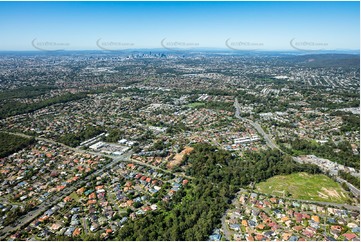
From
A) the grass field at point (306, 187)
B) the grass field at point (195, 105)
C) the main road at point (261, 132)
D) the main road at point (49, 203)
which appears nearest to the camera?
the main road at point (49, 203)

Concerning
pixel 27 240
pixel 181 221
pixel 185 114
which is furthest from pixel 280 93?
pixel 27 240

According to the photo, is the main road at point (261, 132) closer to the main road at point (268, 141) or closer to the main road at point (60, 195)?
the main road at point (268, 141)

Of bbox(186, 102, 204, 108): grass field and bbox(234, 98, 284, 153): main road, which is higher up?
bbox(234, 98, 284, 153): main road

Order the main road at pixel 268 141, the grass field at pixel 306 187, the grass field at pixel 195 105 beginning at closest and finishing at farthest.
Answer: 1. the grass field at pixel 306 187
2. the main road at pixel 268 141
3. the grass field at pixel 195 105

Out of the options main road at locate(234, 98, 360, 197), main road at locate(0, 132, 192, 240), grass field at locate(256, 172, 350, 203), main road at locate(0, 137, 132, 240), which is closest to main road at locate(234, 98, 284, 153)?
main road at locate(234, 98, 360, 197)

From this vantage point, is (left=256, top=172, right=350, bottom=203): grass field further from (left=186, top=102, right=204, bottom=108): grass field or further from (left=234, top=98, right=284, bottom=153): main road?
(left=186, top=102, right=204, bottom=108): grass field

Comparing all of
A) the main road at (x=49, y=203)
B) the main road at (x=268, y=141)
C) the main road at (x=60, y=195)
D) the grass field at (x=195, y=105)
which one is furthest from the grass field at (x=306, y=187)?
the grass field at (x=195, y=105)

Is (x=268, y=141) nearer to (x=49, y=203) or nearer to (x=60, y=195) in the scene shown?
(x=60, y=195)

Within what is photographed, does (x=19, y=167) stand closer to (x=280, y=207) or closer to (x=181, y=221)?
(x=181, y=221)
